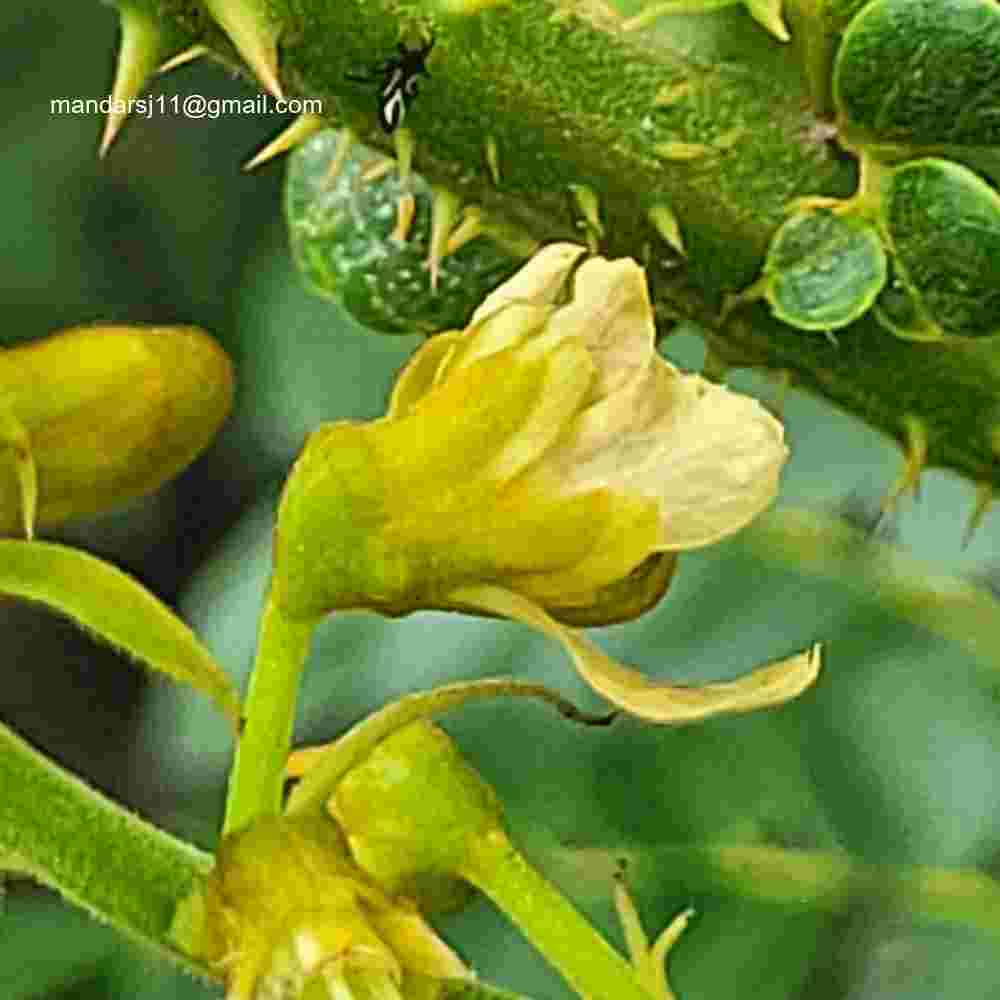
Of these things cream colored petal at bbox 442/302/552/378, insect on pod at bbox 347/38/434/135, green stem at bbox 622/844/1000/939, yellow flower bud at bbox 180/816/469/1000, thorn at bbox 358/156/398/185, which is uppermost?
insect on pod at bbox 347/38/434/135

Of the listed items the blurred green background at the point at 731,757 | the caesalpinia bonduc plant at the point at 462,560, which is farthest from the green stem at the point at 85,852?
the blurred green background at the point at 731,757

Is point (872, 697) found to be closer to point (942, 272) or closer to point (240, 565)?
point (240, 565)

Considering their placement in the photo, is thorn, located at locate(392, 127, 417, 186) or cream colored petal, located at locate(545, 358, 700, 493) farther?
thorn, located at locate(392, 127, 417, 186)

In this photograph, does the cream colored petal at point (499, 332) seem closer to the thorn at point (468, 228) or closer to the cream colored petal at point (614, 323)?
the cream colored petal at point (614, 323)

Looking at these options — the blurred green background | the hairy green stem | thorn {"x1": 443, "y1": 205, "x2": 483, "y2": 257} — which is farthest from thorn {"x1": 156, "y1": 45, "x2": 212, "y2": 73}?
the blurred green background

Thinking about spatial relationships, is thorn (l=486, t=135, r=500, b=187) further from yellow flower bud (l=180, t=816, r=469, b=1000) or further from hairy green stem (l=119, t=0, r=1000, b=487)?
yellow flower bud (l=180, t=816, r=469, b=1000)
